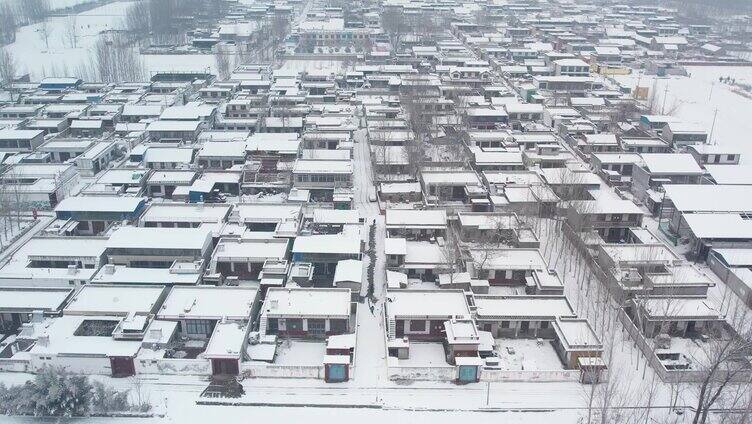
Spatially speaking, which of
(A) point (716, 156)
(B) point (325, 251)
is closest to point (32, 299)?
(B) point (325, 251)

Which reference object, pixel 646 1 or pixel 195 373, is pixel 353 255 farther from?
pixel 646 1

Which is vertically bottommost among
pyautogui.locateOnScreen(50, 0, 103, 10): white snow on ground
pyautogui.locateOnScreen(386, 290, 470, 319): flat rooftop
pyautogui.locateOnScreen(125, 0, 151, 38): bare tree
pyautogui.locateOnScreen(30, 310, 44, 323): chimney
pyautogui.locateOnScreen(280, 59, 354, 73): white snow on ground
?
pyautogui.locateOnScreen(30, 310, 44, 323): chimney

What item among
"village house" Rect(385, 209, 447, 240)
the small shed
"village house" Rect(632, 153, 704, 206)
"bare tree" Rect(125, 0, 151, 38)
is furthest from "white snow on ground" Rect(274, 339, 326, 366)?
"bare tree" Rect(125, 0, 151, 38)

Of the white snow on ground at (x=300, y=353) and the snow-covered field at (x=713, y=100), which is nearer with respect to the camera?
the white snow on ground at (x=300, y=353)

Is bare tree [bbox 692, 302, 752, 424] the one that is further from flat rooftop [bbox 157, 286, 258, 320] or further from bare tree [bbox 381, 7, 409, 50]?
bare tree [bbox 381, 7, 409, 50]

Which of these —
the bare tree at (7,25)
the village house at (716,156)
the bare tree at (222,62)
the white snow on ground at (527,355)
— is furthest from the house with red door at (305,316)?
the bare tree at (7,25)

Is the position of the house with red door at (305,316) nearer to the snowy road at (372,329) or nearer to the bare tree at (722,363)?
the snowy road at (372,329)
